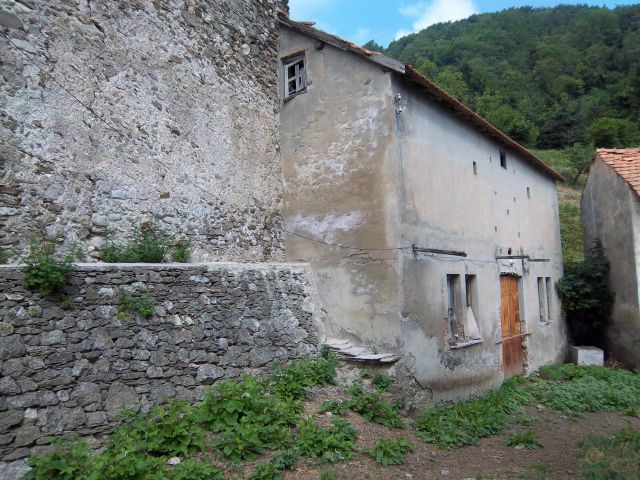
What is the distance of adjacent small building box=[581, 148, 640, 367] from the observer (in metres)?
12.4

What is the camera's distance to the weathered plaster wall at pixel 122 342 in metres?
4.79

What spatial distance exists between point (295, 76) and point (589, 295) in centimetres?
1046

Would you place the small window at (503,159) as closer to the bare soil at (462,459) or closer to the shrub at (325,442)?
the bare soil at (462,459)

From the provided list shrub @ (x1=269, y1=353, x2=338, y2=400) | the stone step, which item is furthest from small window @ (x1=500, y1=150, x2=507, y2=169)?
shrub @ (x1=269, y1=353, x2=338, y2=400)

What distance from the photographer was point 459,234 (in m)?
9.70

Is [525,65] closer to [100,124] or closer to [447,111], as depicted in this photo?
[447,111]

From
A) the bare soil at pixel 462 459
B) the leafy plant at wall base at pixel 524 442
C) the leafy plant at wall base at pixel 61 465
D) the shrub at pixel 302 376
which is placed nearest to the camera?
the leafy plant at wall base at pixel 61 465

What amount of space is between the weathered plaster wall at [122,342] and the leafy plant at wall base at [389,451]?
2.06 metres

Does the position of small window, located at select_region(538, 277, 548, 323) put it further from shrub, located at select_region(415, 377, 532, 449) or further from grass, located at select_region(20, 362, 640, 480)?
grass, located at select_region(20, 362, 640, 480)

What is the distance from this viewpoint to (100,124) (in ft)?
22.0

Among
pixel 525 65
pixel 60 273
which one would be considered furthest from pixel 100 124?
pixel 525 65

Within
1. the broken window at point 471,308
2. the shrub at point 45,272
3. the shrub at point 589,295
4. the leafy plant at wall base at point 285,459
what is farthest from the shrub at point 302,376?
the shrub at point 589,295

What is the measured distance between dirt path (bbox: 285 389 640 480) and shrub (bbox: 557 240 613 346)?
241 inches

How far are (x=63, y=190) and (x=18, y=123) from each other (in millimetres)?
920
